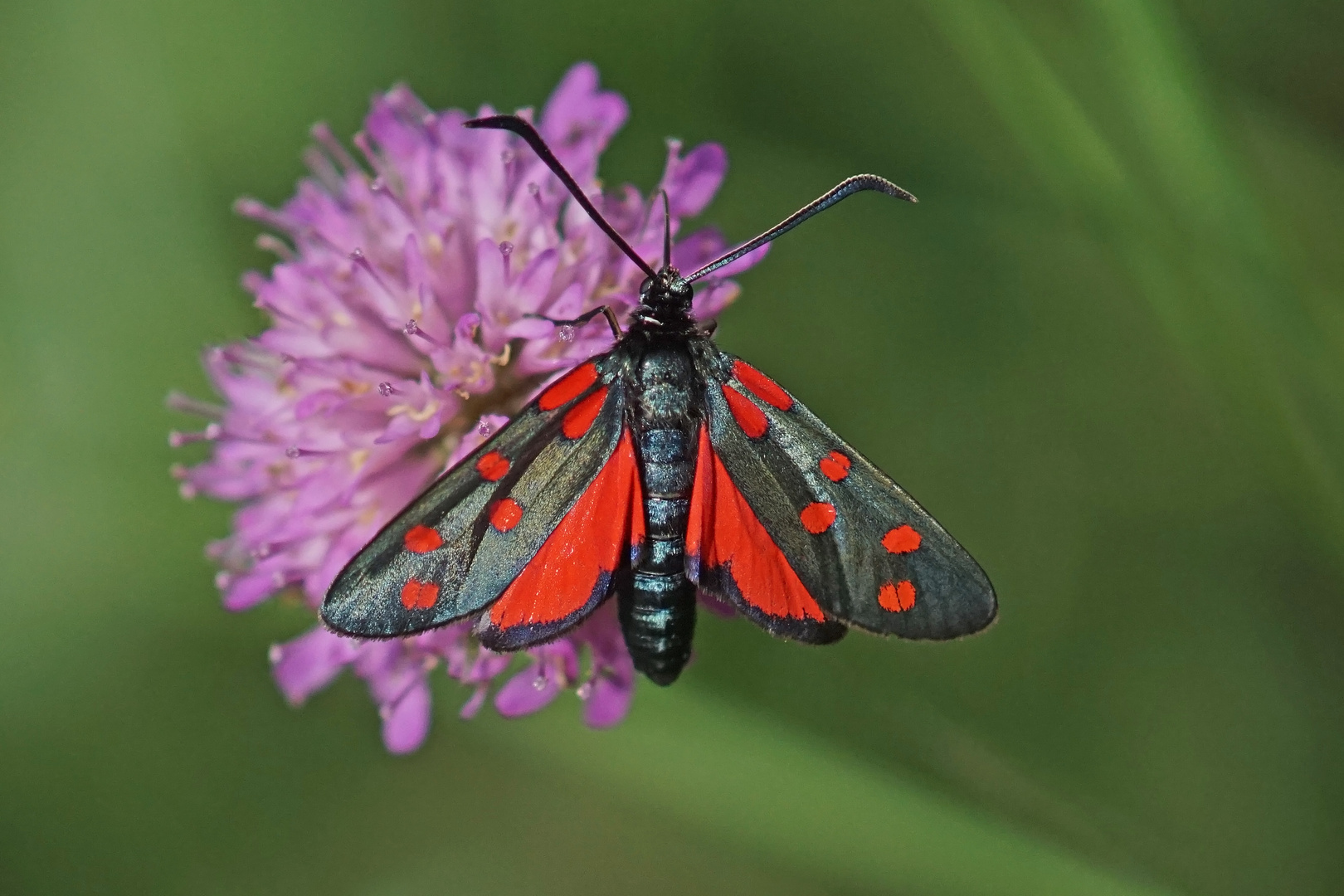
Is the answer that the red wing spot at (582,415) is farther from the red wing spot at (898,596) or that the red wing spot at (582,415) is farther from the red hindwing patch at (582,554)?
the red wing spot at (898,596)

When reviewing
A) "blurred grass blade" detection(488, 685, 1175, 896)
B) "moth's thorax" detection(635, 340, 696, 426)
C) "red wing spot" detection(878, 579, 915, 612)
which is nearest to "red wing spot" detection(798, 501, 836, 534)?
"red wing spot" detection(878, 579, 915, 612)

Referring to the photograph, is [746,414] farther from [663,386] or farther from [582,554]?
[582,554]

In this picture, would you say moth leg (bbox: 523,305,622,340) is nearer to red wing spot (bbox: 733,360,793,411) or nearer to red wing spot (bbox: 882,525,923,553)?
red wing spot (bbox: 733,360,793,411)

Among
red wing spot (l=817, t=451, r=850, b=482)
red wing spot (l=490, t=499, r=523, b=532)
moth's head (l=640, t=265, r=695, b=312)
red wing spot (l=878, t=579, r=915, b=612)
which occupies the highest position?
moth's head (l=640, t=265, r=695, b=312)

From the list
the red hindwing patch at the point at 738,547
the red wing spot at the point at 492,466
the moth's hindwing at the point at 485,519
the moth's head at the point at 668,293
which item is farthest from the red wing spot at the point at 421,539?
the moth's head at the point at 668,293

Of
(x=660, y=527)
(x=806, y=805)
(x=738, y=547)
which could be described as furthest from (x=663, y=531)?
(x=806, y=805)
